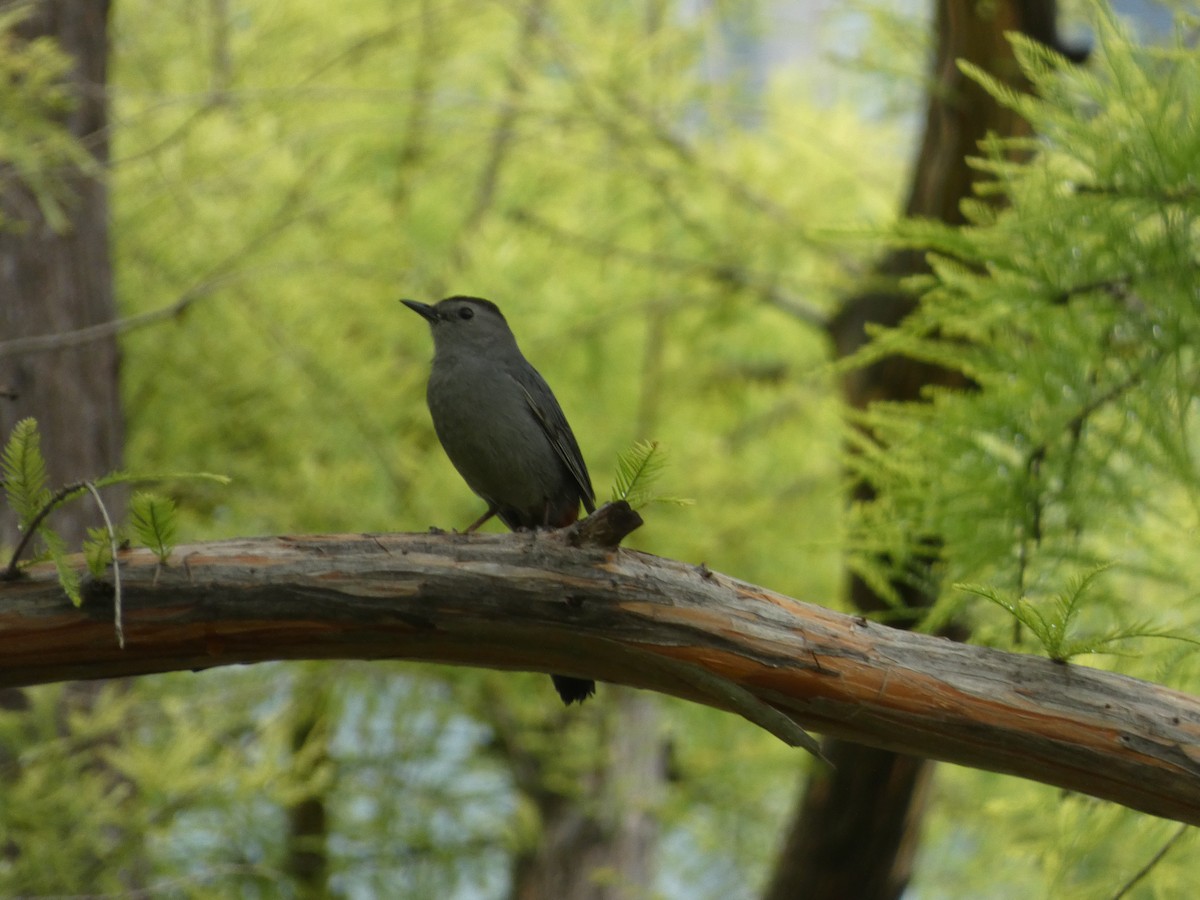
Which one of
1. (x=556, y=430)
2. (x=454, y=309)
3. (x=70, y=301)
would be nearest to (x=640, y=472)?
(x=556, y=430)

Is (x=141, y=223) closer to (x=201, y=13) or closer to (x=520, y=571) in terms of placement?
(x=201, y=13)

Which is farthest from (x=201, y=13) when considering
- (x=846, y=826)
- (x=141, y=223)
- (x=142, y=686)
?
A: (x=846, y=826)

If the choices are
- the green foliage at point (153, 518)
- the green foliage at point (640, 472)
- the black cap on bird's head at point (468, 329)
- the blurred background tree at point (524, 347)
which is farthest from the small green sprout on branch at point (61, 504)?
the black cap on bird's head at point (468, 329)

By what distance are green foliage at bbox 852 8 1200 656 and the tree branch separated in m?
0.33

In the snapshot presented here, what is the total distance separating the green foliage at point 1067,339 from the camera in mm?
3020

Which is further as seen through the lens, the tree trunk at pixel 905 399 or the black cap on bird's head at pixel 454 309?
the tree trunk at pixel 905 399

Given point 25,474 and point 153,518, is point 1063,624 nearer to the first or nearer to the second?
point 153,518

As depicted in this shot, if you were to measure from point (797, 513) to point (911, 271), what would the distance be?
208 centimetres

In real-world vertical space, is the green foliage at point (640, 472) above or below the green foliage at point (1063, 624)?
above

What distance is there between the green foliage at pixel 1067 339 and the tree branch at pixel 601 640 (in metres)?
0.33

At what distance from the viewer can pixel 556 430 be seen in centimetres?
395

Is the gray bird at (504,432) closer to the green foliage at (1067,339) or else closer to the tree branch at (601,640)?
the green foliage at (1067,339)

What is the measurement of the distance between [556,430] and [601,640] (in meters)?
1.40

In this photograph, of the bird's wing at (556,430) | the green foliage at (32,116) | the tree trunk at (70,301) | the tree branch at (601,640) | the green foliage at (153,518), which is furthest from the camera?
the tree trunk at (70,301)
